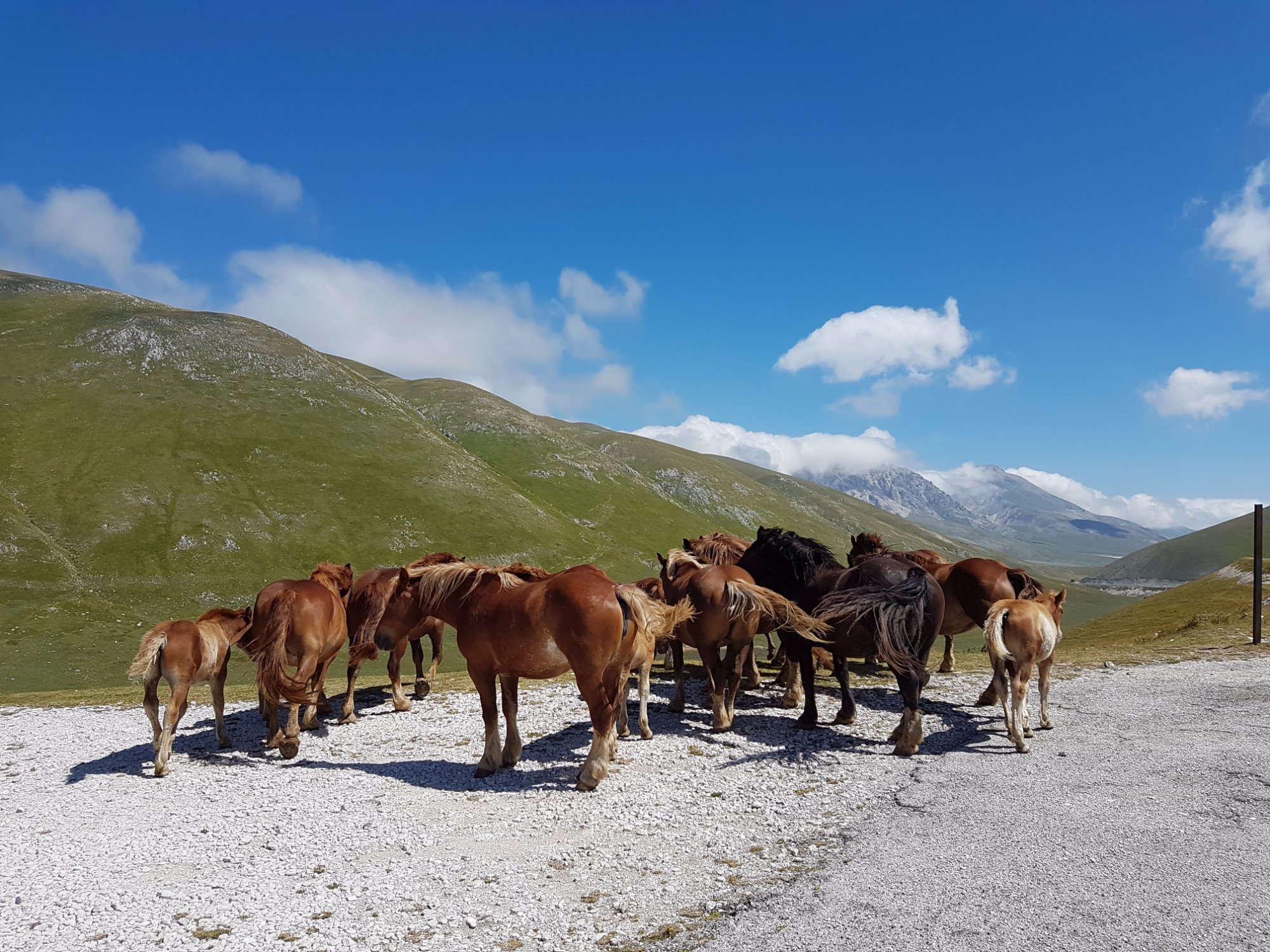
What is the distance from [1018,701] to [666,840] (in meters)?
6.69

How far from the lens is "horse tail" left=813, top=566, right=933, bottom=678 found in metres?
Answer: 10.8

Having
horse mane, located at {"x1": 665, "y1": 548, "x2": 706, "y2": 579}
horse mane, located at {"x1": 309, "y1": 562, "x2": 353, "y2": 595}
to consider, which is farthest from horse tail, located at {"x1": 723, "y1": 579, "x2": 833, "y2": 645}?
horse mane, located at {"x1": 309, "y1": 562, "x2": 353, "y2": 595}

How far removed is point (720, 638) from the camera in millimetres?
11914

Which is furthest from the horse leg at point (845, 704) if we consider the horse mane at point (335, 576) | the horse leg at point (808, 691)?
the horse mane at point (335, 576)

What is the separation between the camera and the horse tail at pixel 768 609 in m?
11.2

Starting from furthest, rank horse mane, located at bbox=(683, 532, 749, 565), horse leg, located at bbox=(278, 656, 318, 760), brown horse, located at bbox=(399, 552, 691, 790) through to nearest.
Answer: horse mane, located at bbox=(683, 532, 749, 565) → horse leg, located at bbox=(278, 656, 318, 760) → brown horse, located at bbox=(399, 552, 691, 790)

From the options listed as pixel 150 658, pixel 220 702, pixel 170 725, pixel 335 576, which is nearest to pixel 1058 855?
pixel 170 725

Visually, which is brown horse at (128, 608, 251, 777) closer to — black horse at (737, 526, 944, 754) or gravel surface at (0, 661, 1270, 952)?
gravel surface at (0, 661, 1270, 952)

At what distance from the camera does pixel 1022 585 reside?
13.8 meters

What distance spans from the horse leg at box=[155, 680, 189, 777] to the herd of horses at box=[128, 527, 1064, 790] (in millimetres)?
39

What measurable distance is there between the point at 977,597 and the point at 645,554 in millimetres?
87833

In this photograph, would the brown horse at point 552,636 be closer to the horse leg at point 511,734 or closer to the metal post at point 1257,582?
the horse leg at point 511,734

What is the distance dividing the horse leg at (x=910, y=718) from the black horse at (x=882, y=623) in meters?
0.01

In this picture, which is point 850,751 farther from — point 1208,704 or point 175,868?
point 175,868
